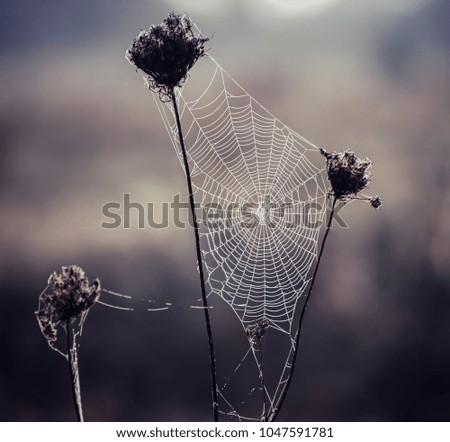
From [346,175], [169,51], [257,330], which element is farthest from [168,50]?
[257,330]

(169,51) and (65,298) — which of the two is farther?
(169,51)

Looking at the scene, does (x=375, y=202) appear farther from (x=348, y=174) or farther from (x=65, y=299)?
(x=65, y=299)

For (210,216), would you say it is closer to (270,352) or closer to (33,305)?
(33,305)

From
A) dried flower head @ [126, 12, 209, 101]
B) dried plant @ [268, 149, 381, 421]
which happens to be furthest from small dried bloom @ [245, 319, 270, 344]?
dried flower head @ [126, 12, 209, 101]
